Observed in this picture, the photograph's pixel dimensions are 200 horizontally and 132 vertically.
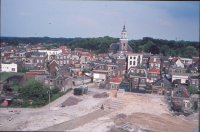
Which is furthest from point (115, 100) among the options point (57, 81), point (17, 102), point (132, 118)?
point (17, 102)

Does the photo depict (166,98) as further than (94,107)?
Yes

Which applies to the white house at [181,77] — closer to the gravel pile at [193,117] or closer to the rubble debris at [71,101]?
the gravel pile at [193,117]

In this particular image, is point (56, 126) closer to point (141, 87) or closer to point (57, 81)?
point (57, 81)

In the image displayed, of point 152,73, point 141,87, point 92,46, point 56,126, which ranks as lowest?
point 56,126

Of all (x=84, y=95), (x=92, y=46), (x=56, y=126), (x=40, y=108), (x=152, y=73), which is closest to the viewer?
(x=56, y=126)

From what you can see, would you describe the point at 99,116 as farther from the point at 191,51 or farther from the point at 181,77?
the point at 191,51

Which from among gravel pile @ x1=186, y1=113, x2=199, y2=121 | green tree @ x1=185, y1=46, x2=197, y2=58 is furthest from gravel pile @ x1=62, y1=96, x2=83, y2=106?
green tree @ x1=185, y1=46, x2=197, y2=58

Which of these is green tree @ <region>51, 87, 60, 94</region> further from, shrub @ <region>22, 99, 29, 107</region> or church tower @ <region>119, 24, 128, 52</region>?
church tower @ <region>119, 24, 128, 52</region>

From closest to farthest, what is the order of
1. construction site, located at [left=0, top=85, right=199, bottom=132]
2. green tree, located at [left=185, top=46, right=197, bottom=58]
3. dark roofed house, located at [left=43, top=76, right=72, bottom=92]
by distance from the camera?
construction site, located at [left=0, top=85, right=199, bottom=132] → dark roofed house, located at [left=43, top=76, right=72, bottom=92] → green tree, located at [left=185, top=46, right=197, bottom=58]

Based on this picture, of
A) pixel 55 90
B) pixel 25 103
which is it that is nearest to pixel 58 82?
pixel 55 90

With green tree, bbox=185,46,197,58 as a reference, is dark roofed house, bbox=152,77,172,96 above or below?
below
